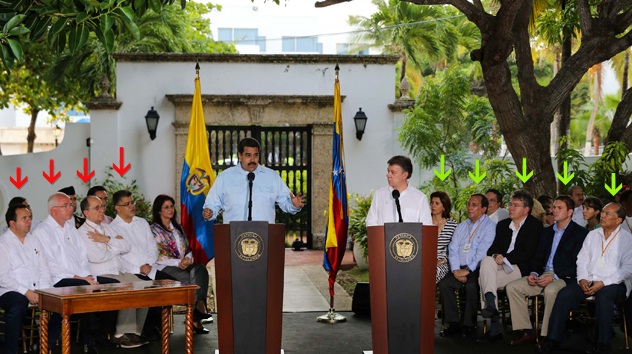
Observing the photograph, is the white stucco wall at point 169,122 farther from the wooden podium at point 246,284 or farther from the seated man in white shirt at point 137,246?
the wooden podium at point 246,284

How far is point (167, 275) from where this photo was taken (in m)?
9.30

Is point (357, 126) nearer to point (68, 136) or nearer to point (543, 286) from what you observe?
point (68, 136)

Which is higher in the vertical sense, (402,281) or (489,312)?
(402,281)

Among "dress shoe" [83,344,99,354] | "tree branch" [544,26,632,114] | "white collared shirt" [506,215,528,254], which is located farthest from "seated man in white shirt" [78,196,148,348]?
"tree branch" [544,26,632,114]

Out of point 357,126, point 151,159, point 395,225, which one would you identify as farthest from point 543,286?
point 151,159

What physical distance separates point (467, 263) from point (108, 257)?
3.53 metres

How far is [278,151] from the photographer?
16469mm

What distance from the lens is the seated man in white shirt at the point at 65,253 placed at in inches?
320

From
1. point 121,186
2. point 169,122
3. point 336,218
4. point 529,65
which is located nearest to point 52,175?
point 121,186

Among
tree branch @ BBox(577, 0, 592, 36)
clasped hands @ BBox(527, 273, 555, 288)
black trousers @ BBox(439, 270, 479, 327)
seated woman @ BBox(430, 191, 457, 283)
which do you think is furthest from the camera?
tree branch @ BBox(577, 0, 592, 36)

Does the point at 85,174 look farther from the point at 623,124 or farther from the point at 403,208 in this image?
the point at 403,208

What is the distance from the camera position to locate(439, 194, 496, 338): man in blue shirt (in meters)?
9.33

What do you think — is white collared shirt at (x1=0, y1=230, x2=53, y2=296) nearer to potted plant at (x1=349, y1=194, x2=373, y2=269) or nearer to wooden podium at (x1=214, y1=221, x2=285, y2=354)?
wooden podium at (x1=214, y1=221, x2=285, y2=354)

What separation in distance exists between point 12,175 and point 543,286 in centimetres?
1026
